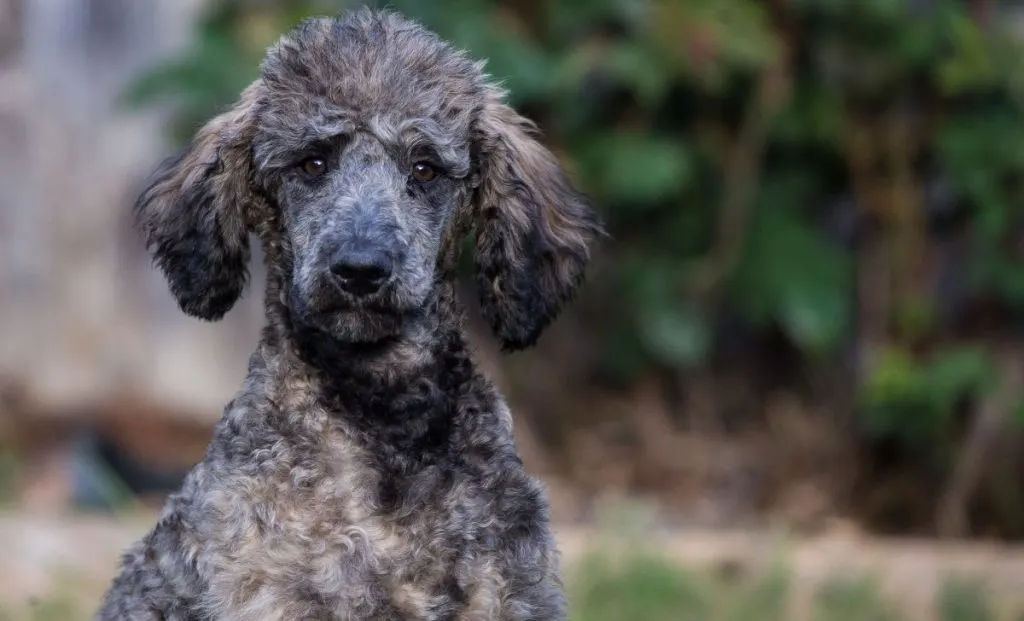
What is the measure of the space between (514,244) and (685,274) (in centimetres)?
430

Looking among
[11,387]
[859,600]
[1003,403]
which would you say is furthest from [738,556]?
[11,387]

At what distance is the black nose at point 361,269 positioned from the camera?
12.2 ft

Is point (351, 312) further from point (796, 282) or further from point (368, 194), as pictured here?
point (796, 282)

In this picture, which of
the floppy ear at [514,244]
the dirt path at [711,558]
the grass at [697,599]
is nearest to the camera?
the floppy ear at [514,244]

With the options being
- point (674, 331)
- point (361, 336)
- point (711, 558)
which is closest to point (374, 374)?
point (361, 336)

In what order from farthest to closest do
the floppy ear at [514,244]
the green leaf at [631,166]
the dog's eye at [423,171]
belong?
the green leaf at [631,166] < the floppy ear at [514,244] < the dog's eye at [423,171]

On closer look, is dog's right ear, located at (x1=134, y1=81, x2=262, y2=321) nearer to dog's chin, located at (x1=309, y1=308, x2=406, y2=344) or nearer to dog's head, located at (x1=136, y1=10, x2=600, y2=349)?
dog's head, located at (x1=136, y1=10, x2=600, y2=349)

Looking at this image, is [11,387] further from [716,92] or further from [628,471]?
[716,92]

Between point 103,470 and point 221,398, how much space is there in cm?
79

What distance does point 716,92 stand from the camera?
326 inches

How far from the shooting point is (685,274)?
27.5ft

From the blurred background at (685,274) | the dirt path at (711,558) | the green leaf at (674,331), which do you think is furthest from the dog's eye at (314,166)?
the green leaf at (674,331)

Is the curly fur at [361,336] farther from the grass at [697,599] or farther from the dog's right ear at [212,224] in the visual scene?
the grass at [697,599]

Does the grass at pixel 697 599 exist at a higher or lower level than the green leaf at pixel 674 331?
lower
